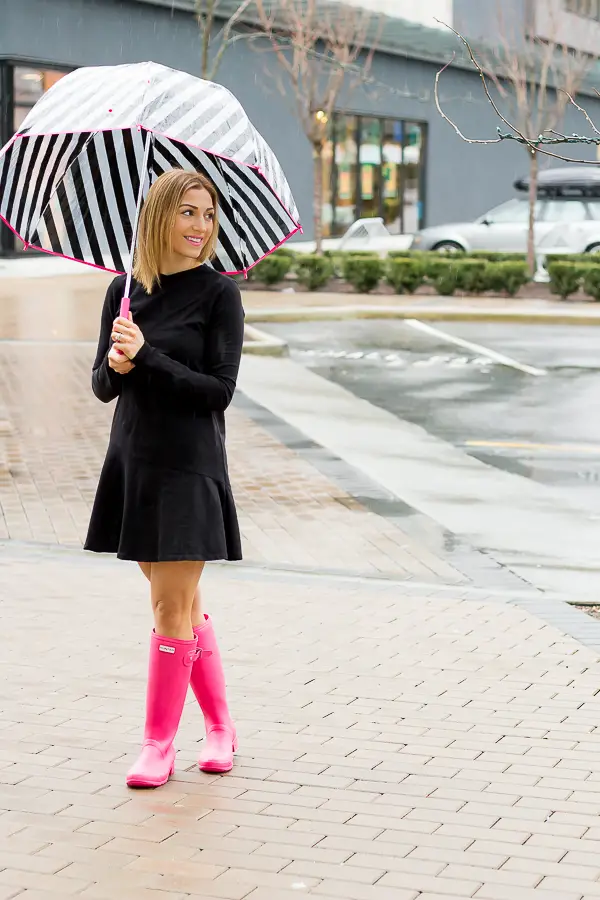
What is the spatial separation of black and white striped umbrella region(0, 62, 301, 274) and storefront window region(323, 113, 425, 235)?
116ft

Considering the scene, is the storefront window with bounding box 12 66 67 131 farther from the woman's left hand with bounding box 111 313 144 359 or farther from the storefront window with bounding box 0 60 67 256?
the woman's left hand with bounding box 111 313 144 359

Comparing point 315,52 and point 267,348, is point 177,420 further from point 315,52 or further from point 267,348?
point 315,52

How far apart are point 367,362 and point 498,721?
475 inches

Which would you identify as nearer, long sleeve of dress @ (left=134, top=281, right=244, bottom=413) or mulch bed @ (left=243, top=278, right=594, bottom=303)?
long sleeve of dress @ (left=134, top=281, right=244, bottom=413)

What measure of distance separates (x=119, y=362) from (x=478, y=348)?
14.8 metres

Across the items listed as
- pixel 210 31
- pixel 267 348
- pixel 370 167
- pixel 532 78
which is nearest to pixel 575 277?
pixel 532 78

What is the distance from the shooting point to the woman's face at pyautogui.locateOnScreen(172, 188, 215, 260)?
173 inches

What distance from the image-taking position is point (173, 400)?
4.39 meters

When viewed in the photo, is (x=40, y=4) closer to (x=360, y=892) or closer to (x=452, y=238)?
(x=452, y=238)

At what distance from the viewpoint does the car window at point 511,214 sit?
102ft

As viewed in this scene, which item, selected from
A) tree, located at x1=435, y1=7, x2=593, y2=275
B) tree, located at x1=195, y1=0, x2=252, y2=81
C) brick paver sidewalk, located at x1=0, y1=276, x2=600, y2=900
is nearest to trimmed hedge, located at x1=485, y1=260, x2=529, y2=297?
tree, located at x1=435, y1=7, x2=593, y2=275

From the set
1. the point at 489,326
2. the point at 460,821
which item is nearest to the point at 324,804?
the point at 460,821

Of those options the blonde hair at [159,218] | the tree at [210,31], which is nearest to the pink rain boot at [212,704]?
the blonde hair at [159,218]

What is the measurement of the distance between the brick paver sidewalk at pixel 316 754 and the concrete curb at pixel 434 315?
49.9 ft
